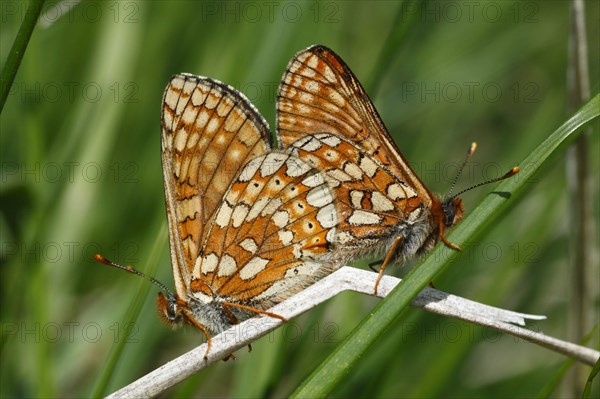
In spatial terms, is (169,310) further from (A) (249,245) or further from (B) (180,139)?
(B) (180,139)

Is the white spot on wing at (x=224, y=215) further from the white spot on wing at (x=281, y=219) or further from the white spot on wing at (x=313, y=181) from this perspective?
the white spot on wing at (x=313, y=181)

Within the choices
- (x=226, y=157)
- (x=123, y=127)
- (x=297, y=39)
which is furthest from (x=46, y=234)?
(x=297, y=39)

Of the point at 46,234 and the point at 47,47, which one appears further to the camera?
the point at 47,47

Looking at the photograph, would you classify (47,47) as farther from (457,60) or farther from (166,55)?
(457,60)

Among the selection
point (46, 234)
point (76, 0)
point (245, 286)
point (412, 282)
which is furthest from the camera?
point (46, 234)

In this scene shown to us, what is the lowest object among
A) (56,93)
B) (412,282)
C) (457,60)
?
(56,93)

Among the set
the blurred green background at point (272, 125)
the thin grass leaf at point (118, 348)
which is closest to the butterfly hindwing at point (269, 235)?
the blurred green background at point (272, 125)

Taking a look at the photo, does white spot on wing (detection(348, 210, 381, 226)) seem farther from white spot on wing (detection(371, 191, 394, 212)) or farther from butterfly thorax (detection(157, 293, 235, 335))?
butterfly thorax (detection(157, 293, 235, 335))

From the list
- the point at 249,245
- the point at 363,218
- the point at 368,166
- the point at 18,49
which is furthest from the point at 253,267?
the point at 18,49
